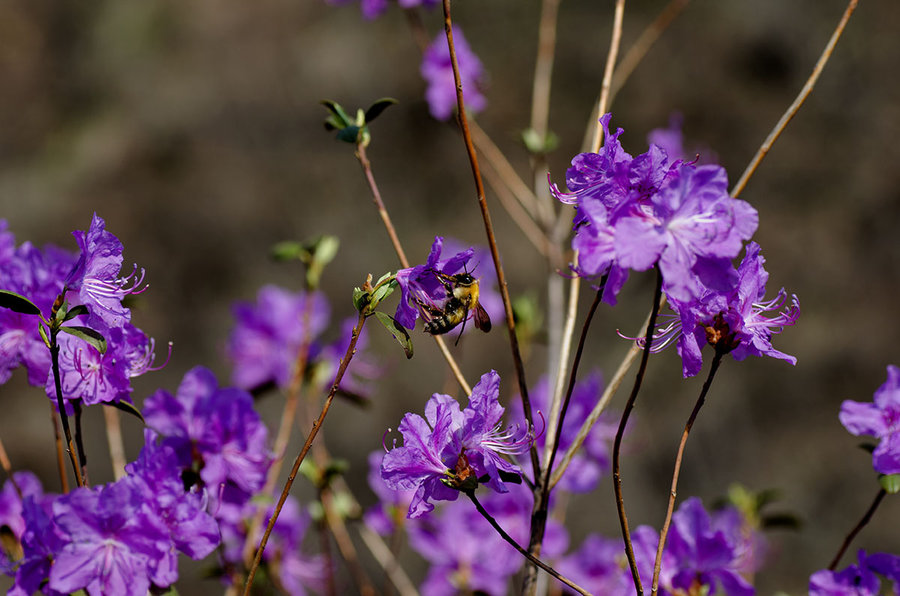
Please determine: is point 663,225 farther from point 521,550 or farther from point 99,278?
point 99,278

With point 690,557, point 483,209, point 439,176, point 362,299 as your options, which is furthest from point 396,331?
point 439,176

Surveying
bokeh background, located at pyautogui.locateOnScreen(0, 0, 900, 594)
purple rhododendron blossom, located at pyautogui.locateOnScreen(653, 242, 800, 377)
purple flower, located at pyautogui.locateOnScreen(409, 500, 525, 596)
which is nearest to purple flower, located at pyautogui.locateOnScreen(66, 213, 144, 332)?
purple rhododendron blossom, located at pyautogui.locateOnScreen(653, 242, 800, 377)

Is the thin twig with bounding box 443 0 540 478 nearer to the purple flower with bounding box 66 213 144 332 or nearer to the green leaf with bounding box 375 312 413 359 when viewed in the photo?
the green leaf with bounding box 375 312 413 359

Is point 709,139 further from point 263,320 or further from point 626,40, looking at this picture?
point 263,320

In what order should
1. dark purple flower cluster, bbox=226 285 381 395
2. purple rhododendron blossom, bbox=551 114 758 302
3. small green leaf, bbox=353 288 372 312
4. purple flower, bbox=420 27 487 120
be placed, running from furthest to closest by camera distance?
purple flower, bbox=420 27 487 120 → dark purple flower cluster, bbox=226 285 381 395 → small green leaf, bbox=353 288 372 312 → purple rhododendron blossom, bbox=551 114 758 302

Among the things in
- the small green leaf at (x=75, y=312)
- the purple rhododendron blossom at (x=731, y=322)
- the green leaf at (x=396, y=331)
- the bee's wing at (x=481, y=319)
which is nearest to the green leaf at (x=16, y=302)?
the small green leaf at (x=75, y=312)
